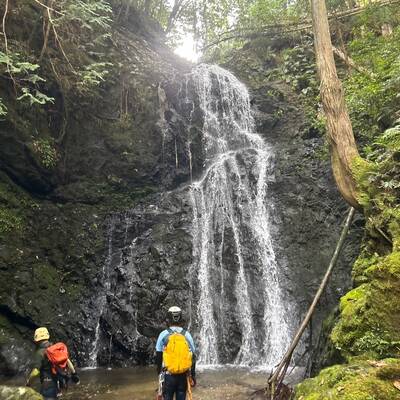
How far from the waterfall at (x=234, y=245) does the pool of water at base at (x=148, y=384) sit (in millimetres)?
1172

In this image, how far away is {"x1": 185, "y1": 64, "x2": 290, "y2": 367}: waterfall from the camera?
9.60m

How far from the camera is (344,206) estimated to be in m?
11.4

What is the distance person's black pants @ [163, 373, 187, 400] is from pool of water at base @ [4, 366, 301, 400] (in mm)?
1958

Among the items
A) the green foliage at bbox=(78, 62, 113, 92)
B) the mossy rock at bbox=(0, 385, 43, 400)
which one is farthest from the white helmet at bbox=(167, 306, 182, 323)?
the green foliage at bbox=(78, 62, 113, 92)

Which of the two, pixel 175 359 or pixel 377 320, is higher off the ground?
pixel 377 320

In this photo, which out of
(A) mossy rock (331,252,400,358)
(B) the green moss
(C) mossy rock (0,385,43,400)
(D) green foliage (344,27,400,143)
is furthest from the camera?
(B) the green moss

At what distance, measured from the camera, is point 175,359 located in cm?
454

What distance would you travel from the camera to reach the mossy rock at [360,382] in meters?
2.64

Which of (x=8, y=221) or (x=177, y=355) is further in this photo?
(x=8, y=221)

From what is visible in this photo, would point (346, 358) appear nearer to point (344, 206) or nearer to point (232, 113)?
point (344, 206)

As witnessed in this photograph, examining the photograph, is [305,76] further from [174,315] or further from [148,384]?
[174,315]

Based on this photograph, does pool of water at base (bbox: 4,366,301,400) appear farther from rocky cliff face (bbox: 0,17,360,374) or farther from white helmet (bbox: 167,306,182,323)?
white helmet (bbox: 167,306,182,323)

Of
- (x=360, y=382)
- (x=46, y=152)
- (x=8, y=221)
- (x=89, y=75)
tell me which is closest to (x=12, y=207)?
(x=8, y=221)

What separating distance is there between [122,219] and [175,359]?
825cm
